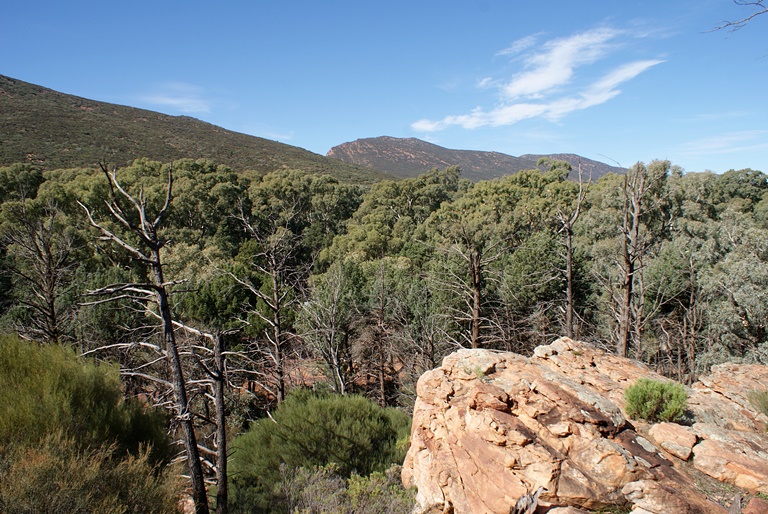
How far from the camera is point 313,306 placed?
54.5 feet

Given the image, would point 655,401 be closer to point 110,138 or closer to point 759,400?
point 759,400

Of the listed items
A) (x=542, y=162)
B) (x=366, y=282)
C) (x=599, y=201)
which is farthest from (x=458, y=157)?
(x=366, y=282)

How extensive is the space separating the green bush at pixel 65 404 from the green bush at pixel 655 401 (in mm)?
6957

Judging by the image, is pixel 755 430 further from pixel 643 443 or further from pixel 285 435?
pixel 285 435

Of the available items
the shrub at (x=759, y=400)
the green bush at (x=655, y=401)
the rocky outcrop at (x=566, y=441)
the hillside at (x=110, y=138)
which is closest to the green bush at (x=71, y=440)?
the rocky outcrop at (x=566, y=441)

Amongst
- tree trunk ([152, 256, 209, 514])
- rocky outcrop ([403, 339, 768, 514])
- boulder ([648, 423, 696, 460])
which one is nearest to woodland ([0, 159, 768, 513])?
tree trunk ([152, 256, 209, 514])

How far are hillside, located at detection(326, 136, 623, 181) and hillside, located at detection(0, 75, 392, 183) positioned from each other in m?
43.6

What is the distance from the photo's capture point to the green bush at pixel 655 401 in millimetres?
→ 5848

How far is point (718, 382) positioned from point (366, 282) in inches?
623

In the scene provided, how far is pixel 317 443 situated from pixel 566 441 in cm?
605

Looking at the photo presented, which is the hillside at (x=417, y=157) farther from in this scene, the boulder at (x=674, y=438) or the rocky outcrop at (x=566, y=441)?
the boulder at (x=674, y=438)

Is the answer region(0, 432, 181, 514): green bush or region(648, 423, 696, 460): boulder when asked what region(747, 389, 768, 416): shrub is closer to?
region(648, 423, 696, 460): boulder

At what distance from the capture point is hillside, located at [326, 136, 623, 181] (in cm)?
11781

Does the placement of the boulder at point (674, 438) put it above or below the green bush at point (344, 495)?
above
